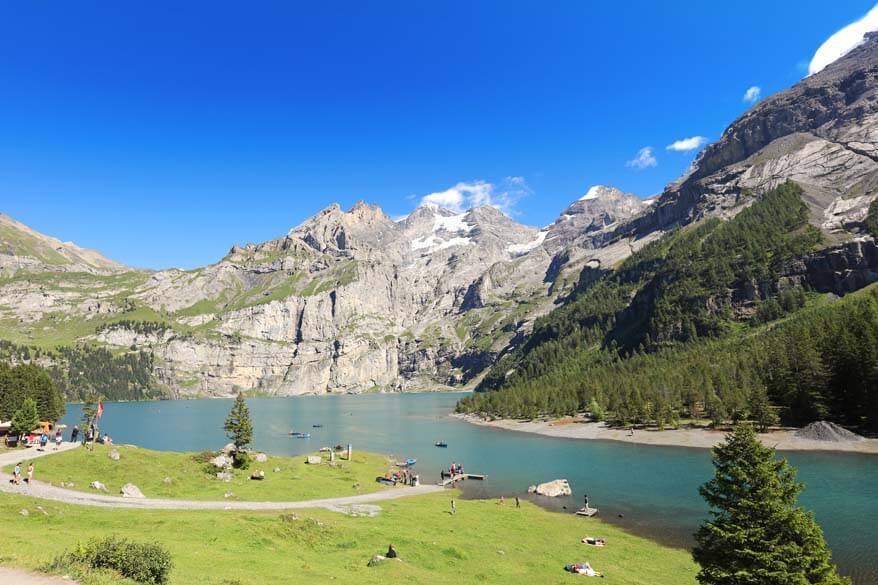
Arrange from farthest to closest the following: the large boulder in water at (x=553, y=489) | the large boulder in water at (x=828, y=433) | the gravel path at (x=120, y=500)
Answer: the large boulder in water at (x=828, y=433)
the large boulder in water at (x=553, y=489)
the gravel path at (x=120, y=500)

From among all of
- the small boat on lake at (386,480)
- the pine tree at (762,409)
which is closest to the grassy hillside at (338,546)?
the small boat on lake at (386,480)

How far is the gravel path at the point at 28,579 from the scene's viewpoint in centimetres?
1675

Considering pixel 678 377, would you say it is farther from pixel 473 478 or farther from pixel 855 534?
pixel 855 534

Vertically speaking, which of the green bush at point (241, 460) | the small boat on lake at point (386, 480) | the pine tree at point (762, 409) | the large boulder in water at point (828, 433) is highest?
the pine tree at point (762, 409)

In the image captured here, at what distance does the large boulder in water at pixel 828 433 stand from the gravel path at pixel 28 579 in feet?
399

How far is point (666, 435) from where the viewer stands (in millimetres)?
120750

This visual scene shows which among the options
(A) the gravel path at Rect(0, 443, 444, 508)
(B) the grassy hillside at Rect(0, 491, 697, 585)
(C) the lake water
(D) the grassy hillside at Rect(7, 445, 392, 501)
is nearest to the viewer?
(B) the grassy hillside at Rect(0, 491, 697, 585)

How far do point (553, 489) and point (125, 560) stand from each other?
6349 centimetres

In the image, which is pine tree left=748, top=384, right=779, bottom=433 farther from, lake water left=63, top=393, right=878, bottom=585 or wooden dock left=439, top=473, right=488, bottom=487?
wooden dock left=439, top=473, right=488, bottom=487

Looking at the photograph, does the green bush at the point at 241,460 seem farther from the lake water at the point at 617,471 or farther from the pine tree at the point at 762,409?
the pine tree at the point at 762,409

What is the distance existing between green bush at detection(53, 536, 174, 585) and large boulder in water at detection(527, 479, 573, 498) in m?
60.7

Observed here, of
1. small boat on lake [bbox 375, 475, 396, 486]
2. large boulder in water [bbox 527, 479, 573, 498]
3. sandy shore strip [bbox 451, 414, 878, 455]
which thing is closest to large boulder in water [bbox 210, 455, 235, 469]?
small boat on lake [bbox 375, 475, 396, 486]

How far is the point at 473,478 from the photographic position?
281 feet

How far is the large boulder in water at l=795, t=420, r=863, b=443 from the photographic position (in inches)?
3735
